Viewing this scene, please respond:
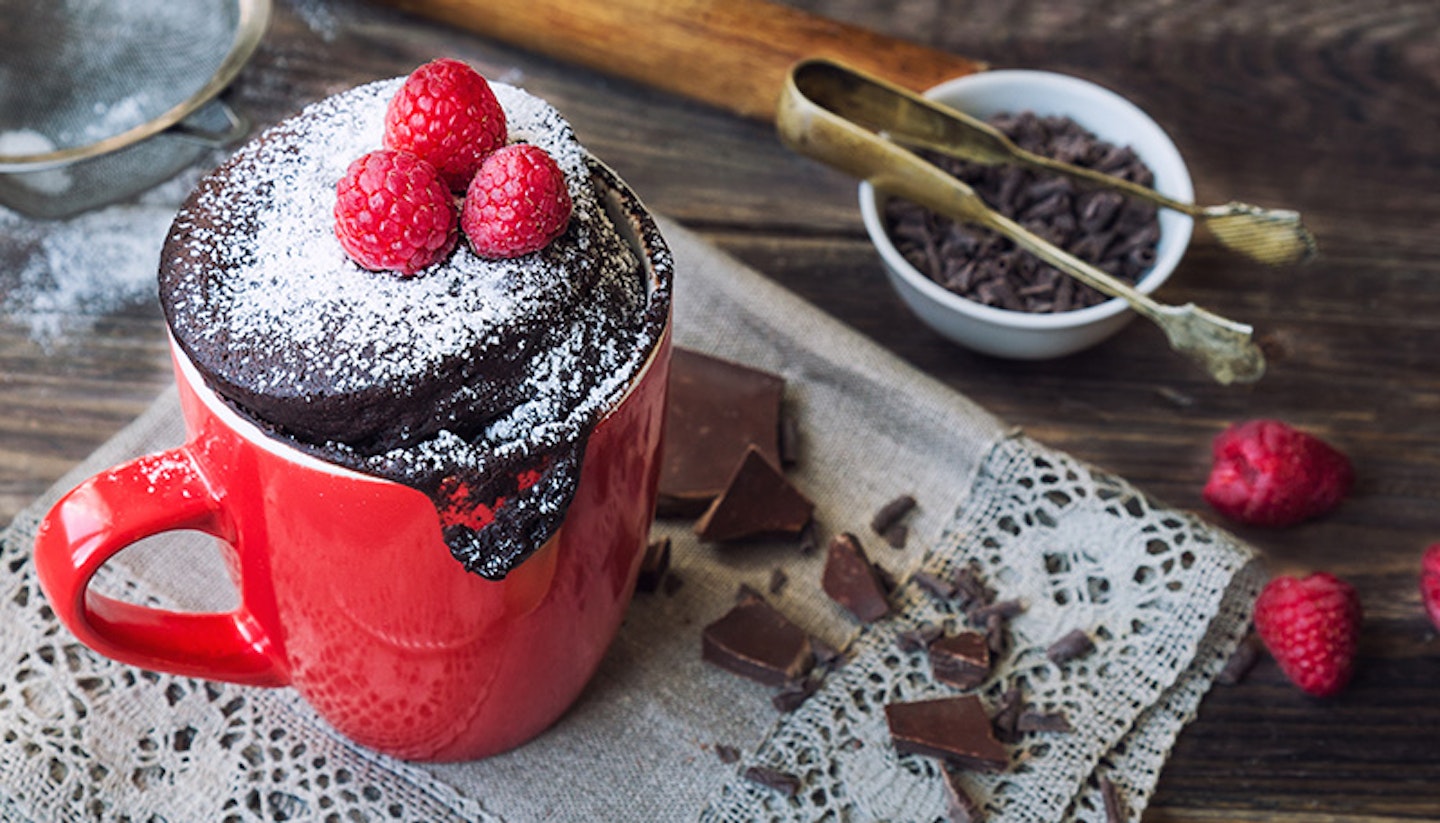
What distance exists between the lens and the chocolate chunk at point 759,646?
115 centimetres

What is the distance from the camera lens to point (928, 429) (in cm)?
133

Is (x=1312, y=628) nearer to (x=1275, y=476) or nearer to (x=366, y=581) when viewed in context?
(x=1275, y=476)

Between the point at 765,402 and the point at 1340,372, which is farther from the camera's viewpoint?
the point at 1340,372

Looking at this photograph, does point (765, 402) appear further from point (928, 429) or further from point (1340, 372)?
point (1340, 372)

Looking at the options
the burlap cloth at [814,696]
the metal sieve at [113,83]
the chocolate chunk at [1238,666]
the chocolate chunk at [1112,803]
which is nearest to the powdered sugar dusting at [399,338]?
the burlap cloth at [814,696]

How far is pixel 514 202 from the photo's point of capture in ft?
2.50

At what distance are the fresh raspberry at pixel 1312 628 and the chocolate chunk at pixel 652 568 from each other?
549mm

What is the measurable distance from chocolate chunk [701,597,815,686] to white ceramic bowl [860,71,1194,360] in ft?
1.37

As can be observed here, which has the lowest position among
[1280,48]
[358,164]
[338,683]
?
[338,683]

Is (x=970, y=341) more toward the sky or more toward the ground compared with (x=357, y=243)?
more toward the ground

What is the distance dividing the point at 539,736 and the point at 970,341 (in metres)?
0.64

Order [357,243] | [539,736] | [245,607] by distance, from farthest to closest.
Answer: [539,736] < [245,607] < [357,243]

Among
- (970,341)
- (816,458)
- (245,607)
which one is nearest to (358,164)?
(245,607)

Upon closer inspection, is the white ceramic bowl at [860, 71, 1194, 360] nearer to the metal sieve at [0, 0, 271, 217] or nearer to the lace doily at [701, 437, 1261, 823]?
the lace doily at [701, 437, 1261, 823]
